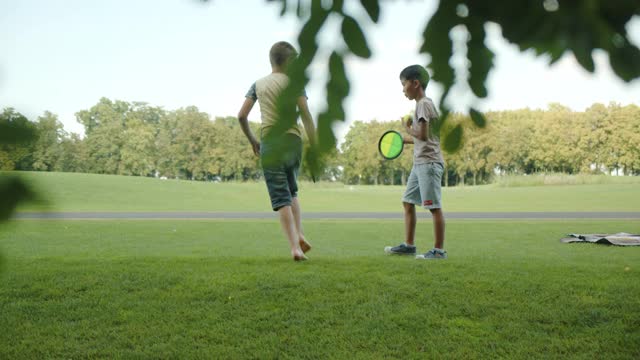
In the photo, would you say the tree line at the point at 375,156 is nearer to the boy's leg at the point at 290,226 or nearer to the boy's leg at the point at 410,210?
the boy's leg at the point at 410,210

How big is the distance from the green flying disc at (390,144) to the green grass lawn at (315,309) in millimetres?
1042

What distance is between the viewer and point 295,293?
3.82 meters

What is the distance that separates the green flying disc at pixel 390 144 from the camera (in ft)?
17.6

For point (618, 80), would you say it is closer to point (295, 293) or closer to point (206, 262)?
point (295, 293)

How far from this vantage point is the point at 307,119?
1.15m

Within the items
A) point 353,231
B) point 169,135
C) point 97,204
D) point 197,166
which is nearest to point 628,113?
point 197,166

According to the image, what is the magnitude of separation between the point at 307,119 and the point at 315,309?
2.56m

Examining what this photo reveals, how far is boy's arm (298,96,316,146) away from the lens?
1.10 m

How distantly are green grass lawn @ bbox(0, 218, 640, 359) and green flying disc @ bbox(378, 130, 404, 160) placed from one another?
3.42 ft

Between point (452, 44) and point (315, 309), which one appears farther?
point (315, 309)

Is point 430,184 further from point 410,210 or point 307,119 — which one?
point 307,119

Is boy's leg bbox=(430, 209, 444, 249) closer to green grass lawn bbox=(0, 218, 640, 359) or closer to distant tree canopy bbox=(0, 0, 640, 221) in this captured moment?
green grass lawn bbox=(0, 218, 640, 359)


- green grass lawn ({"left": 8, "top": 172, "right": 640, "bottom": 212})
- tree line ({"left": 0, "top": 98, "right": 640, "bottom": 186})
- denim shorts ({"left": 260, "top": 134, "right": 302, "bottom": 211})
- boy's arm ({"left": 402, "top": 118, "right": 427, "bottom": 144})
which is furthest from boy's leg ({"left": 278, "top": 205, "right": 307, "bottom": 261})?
tree line ({"left": 0, "top": 98, "right": 640, "bottom": 186})

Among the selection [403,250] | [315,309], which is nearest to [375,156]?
[403,250]
